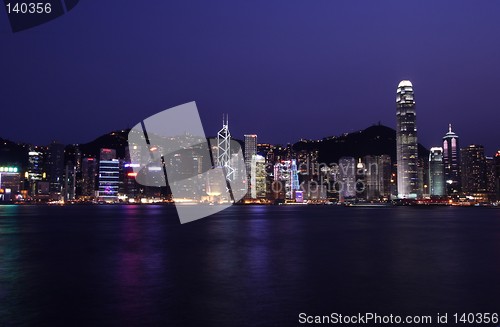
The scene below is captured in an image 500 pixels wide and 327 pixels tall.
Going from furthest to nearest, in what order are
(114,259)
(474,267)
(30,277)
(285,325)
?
(114,259) < (474,267) < (30,277) < (285,325)

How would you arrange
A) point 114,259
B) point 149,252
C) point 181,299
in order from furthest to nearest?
1. point 149,252
2. point 114,259
3. point 181,299

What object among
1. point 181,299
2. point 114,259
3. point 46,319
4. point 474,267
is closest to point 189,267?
point 114,259

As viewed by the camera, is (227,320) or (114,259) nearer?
(227,320)

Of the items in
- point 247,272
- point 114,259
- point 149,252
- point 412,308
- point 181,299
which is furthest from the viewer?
point 149,252

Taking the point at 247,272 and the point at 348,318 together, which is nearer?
the point at 348,318

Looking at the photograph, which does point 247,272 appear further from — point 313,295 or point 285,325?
point 285,325

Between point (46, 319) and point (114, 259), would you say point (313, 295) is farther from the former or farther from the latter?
point (114, 259)

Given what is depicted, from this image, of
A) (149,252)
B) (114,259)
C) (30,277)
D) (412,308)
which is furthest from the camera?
(149,252)

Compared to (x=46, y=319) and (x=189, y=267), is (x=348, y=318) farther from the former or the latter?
(x=189, y=267)

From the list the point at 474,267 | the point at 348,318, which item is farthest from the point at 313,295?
the point at 474,267
